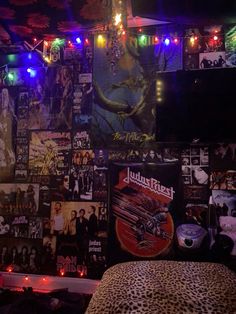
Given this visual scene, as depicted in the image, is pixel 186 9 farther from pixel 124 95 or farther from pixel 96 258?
pixel 96 258

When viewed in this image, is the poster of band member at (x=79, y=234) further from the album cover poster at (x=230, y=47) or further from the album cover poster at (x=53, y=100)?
the album cover poster at (x=230, y=47)

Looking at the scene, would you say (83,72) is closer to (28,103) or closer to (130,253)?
(28,103)

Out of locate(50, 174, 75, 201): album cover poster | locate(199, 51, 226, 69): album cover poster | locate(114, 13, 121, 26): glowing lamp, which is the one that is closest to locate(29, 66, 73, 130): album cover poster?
locate(50, 174, 75, 201): album cover poster

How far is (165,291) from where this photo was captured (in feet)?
4.15

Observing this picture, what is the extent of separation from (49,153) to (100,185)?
65 cm

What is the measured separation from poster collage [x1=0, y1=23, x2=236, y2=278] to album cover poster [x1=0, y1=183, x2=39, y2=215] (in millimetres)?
11

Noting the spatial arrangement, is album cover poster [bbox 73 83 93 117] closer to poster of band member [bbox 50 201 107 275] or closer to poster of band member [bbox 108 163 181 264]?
poster of band member [bbox 108 163 181 264]

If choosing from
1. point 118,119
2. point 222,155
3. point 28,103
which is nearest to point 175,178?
point 222,155

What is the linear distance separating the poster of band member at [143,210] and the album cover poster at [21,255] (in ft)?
2.55

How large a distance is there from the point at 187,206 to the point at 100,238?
90 cm

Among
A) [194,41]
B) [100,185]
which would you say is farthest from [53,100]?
[194,41]

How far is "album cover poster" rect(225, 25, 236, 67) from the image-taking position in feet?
9.61

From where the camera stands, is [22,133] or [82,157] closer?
[82,157]

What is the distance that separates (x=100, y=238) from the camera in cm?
309
